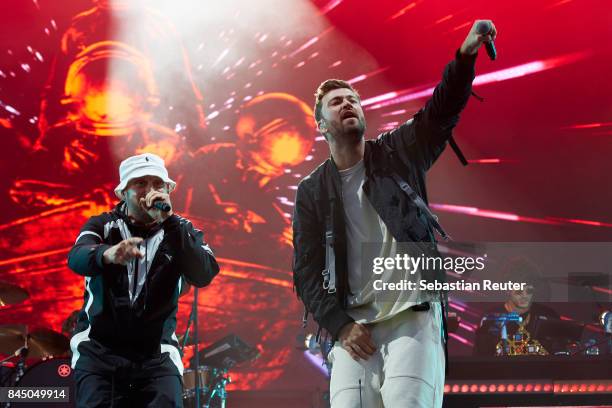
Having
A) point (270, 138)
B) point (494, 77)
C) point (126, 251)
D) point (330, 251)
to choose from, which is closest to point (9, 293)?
point (270, 138)

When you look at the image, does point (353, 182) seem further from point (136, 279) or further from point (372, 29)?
point (372, 29)

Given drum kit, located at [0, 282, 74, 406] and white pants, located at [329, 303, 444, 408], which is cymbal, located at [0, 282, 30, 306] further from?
white pants, located at [329, 303, 444, 408]

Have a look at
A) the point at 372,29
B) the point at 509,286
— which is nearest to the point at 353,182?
the point at 509,286

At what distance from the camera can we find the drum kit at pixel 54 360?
5543 millimetres

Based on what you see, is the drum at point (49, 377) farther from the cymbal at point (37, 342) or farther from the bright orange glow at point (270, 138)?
the bright orange glow at point (270, 138)

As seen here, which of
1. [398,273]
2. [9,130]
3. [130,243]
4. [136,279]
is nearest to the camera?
[398,273]

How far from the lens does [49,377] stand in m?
5.53

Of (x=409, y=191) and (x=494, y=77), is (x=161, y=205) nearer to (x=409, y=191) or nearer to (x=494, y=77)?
(x=409, y=191)

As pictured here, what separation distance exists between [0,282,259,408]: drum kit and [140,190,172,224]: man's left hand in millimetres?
2337

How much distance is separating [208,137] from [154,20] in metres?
1.34

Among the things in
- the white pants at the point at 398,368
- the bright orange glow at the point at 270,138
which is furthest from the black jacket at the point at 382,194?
the bright orange glow at the point at 270,138

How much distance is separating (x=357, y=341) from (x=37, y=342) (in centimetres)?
403

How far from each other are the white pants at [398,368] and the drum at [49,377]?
137 inches

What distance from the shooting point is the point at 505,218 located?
804 centimetres
